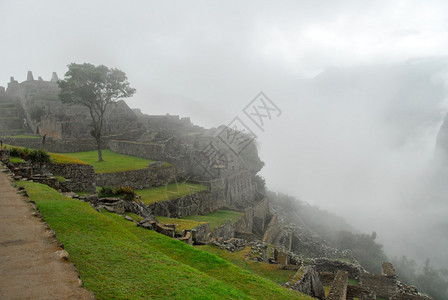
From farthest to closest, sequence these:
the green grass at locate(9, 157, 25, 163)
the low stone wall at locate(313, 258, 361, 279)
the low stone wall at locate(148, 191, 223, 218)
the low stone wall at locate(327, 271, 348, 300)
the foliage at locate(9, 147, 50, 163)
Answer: the low stone wall at locate(148, 191, 223, 218) → the low stone wall at locate(313, 258, 361, 279) → the foliage at locate(9, 147, 50, 163) → the green grass at locate(9, 157, 25, 163) → the low stone wall at locate(327, 271, 348, 300)

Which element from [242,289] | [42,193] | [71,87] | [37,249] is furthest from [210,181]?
[37,249]

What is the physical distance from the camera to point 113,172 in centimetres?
2098

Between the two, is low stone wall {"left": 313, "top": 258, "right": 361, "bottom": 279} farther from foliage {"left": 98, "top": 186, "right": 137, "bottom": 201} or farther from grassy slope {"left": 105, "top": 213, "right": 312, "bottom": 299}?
foliage {"left": 98, "top": 186, "right": 137, "bottom": 201}

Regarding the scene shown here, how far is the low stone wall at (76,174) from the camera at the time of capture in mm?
14948

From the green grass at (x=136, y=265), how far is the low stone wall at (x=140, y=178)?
11412 mm

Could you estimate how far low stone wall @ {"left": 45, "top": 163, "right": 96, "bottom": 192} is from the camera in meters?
14.9

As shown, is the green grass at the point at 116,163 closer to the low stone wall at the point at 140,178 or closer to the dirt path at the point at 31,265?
the low stone wall at the point at 140,178

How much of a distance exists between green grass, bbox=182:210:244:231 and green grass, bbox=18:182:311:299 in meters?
11.0

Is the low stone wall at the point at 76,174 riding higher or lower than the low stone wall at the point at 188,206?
higher

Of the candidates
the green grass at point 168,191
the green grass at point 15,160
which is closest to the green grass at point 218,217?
the green grass at point 168,191

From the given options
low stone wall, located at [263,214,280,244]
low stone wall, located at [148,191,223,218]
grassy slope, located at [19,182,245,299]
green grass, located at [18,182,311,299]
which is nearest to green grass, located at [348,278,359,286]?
low stone wall, located at [263,214,280,244]

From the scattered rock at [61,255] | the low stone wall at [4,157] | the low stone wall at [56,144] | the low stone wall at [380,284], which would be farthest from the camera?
the low stone wall at [56,144]

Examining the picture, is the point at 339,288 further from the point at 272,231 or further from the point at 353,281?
the point at 272,231

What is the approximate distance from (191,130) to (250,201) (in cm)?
1379
